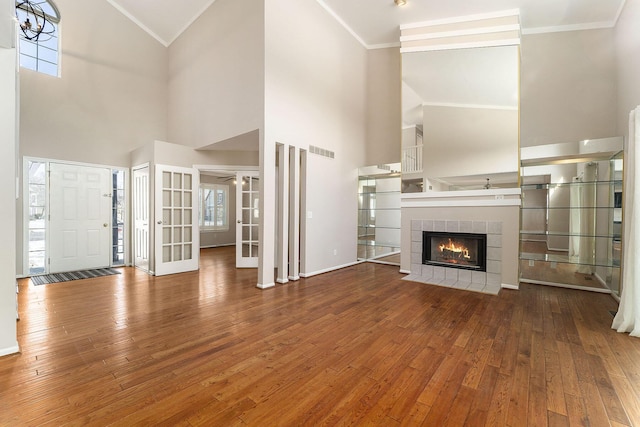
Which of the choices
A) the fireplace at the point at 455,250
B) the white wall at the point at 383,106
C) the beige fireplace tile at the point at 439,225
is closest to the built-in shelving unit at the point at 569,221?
the fireplace at the point at 455,250

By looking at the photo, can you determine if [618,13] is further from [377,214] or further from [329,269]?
[329,269]

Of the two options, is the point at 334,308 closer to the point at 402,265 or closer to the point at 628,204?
the point at 402,265

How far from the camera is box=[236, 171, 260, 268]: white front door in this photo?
5875 mm

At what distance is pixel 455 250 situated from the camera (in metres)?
4.91

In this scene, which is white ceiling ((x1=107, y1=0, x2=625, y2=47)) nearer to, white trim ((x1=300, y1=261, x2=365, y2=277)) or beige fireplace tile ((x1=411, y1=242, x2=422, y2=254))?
beige fireplace tile ((x1=411, y1=242, x2=422, y2=254))

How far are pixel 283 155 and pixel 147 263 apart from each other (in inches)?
136

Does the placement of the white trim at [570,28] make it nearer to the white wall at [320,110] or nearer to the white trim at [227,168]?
the white wall at [320,110]

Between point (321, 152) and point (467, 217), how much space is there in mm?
2767

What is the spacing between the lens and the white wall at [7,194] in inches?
91.2

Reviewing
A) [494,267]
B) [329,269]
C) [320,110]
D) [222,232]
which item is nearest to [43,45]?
[320,110]

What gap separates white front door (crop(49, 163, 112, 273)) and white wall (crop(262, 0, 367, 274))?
3927 millimetres

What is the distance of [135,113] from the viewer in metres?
6.25

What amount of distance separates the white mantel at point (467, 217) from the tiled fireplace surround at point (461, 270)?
0.01 m

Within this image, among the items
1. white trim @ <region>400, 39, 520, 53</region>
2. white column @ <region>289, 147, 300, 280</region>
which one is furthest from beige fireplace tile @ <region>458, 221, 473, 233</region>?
white trim @ <region>400, 39, 520, 53</region>
